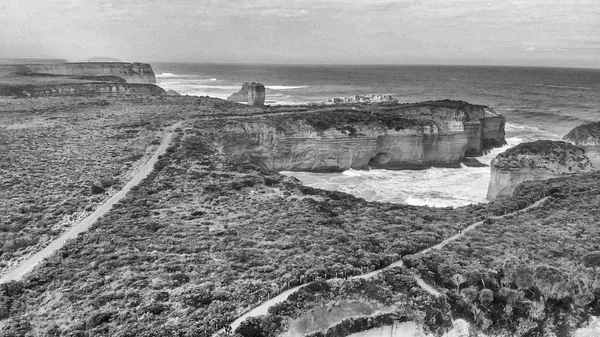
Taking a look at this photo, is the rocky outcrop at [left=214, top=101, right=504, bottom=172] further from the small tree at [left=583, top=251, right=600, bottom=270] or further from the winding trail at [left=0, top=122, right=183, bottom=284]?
the small tree at [left=583, top=251, right=600, bottom=270]

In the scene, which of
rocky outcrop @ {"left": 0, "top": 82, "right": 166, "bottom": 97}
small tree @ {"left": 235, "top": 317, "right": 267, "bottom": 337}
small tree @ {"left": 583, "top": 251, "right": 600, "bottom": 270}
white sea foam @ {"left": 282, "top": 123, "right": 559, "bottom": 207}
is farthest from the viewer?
rocky outcrop @ {"left": 0, "top": 82, "right": 166, "bottom": 97}

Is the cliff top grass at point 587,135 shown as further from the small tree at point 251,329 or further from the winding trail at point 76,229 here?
the small tree at point 251,329

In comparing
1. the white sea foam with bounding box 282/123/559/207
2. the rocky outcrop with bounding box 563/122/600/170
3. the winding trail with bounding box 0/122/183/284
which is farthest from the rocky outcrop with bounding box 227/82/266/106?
the rocky outcrop with bounding box 563/122/600/170

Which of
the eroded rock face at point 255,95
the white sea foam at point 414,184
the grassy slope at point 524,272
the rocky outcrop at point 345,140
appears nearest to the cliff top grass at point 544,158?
the white sea foam at point 414,184

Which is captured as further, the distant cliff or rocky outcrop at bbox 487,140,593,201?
the distant cliff

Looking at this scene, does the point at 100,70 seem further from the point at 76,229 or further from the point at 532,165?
the point at 532,165

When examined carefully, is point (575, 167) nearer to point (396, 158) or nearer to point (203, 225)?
point (396, 158)

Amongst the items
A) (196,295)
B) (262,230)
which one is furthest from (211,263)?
(262,230)
